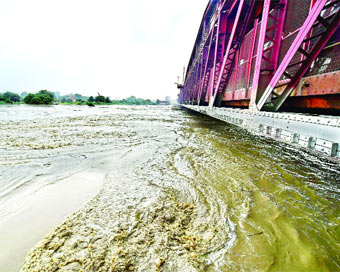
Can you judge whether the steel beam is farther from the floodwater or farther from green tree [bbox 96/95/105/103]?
green tree [bbox 96/95/105/103]

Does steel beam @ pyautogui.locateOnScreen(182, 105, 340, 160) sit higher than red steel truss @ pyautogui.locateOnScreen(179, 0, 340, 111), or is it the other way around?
red steel truss @ pyautogui.locateOnScreen(179, 0, 340, 111)

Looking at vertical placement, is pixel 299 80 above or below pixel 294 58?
below

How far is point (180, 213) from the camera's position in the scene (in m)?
1.25

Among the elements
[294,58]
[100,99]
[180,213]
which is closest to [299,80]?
[294,58]

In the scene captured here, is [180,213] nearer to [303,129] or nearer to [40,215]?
[40,215]

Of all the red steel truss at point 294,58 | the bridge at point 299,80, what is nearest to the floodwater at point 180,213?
the bridge at point 299,80

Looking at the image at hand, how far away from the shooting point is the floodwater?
0.86m

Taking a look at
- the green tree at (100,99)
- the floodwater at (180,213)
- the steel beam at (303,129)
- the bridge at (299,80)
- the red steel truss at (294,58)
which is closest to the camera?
the floodwater at (180,213)

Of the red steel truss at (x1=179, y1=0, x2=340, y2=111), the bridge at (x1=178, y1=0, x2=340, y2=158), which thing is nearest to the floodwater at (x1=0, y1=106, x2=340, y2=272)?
the bridge at (x1=178, y1=0, x2=340, y2=158)

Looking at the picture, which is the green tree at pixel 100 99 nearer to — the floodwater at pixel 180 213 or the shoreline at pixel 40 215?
the floodwater at pixel 180 213

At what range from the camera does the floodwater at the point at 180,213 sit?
0.86 metres

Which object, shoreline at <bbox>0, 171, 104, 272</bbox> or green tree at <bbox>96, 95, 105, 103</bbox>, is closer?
shoreline at <bbox>0, 171, 104, 272</bbox>

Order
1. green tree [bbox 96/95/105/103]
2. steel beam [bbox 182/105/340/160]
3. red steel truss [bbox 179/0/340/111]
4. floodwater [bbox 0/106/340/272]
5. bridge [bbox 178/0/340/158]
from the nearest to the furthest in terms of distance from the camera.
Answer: floodwater [bbox 0/106/340/272] < steel beam [bbox 182/105/340/160] < bridge [bbox 178/0/340/158] < red steel truss [bbox 179/0/340/111] < green tree [bbox 96/95/105/103]

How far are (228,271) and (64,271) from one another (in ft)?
2.78
